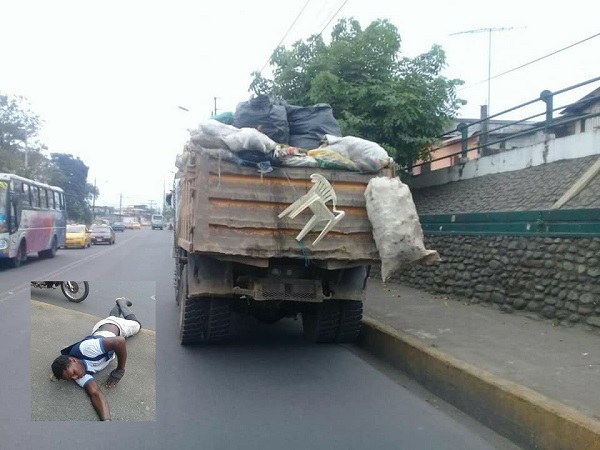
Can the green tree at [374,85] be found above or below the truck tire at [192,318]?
above

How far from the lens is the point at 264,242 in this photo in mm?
6367

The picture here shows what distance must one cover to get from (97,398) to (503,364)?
3988 millimetres

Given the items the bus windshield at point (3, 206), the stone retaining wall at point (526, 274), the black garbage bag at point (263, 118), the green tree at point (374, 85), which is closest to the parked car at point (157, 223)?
the bus windshield at point (3, 206)

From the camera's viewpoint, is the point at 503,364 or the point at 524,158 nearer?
the point at 503,364

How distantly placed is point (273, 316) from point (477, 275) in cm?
361

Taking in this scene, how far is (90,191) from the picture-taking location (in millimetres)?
53438

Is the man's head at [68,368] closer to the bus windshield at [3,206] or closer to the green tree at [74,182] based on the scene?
the bus windshield at [3,206]

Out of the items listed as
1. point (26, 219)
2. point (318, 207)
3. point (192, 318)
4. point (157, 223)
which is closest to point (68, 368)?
point (318, 207)

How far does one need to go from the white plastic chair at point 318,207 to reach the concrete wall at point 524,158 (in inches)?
228

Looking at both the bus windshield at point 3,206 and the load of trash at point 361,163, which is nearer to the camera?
the load of trash at point 361,163

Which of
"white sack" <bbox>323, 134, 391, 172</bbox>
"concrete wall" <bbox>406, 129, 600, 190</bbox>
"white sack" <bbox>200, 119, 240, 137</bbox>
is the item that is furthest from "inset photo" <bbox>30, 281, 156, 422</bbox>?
"concrete wall" <bbox>406, 129, 600, 190</bbox>

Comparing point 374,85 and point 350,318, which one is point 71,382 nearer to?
point 350,318

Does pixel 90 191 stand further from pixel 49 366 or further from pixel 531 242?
pixel 49 366

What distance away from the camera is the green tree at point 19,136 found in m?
37.2
